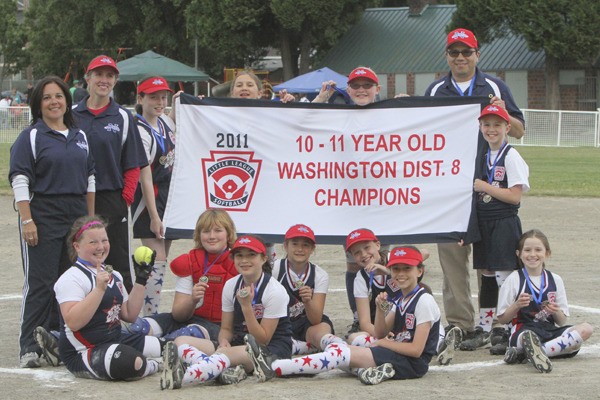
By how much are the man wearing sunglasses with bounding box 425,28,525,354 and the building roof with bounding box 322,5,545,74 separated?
40169mm

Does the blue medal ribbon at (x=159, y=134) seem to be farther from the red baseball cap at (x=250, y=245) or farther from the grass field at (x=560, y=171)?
the grass field at (x=560, y=171)

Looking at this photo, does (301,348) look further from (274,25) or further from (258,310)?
(274,25)

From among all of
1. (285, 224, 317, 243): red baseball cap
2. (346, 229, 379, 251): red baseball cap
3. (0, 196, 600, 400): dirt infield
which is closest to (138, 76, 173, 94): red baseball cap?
(285, 224, 317, 243): red baseball cap

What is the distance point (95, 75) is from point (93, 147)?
54 centimetres

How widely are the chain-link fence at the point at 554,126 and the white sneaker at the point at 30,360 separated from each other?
86.5ft

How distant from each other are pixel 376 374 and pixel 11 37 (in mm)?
60631

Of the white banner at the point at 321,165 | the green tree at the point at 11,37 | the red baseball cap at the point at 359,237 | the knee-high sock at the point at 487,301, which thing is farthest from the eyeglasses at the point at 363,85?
the green tree at the point at 11,37

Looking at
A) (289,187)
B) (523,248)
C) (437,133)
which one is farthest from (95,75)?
(523,248)

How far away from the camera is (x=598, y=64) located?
45594mm

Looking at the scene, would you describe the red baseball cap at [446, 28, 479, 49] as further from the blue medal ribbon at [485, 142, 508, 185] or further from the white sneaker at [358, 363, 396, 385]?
the white sneaker at [358, 363, 396, 385]

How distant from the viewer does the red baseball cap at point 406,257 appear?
718 centimetres

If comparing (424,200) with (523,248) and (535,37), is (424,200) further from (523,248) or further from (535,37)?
(535,37)

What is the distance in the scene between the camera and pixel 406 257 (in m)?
7.20

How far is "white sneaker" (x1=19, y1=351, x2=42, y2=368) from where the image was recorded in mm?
7598
